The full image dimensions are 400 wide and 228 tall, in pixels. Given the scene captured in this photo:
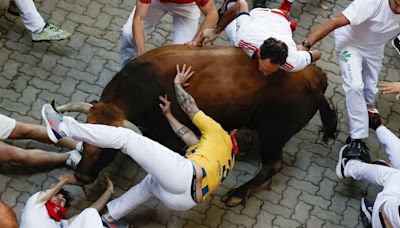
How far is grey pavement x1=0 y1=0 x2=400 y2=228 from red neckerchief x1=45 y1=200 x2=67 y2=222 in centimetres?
44

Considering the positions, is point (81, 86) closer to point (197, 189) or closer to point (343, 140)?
point (197, 189)

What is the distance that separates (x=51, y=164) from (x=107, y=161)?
723mm

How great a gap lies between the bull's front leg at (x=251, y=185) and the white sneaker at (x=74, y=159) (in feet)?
4.23

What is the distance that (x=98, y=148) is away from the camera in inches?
196

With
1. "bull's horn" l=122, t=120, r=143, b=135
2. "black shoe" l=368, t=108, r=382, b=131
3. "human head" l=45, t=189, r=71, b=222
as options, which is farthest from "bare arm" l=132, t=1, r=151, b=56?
"black shoe" l=368, t=108, r=382, b=131

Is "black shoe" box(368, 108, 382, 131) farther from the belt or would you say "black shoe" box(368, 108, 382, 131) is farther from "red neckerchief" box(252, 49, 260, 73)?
the belt

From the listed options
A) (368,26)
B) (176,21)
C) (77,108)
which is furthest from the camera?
(176,21)

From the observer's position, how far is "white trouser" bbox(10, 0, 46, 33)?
21.0ft

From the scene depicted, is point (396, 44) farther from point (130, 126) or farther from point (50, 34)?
point (50, 34)

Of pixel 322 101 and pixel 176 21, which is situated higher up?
pixel 176 21

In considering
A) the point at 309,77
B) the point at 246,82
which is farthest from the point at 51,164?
the point at 309,77

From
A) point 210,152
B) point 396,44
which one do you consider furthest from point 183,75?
point 396,44

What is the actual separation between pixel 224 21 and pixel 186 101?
89 cm

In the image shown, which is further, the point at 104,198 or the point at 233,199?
the point at 233,199
